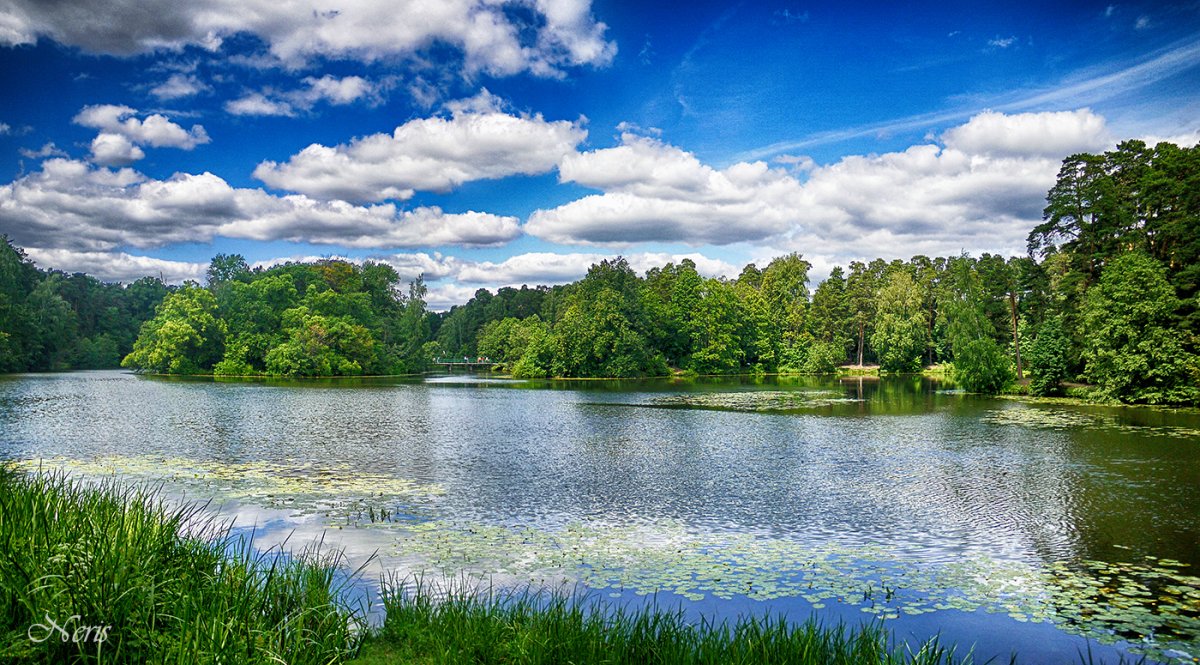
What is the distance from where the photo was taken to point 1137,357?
3434 centimetres

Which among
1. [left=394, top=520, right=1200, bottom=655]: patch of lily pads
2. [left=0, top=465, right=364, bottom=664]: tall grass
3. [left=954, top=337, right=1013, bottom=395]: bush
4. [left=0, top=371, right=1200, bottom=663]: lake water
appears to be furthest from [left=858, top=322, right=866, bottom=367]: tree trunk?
[left=0, top=465, right=364, bottom=664]: tall grass

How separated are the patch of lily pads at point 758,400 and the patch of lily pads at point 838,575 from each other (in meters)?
24.4

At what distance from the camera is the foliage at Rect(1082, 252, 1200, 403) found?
112 feet

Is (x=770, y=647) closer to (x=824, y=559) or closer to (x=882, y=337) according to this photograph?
(x=824, y=559)

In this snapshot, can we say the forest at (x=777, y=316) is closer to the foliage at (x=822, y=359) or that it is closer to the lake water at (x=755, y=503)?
the foliage at (x=822, y=359)

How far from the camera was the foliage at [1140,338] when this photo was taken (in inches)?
1340

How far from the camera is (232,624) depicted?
516 centimetres

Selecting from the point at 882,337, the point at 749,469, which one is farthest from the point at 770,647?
the point at 882,337

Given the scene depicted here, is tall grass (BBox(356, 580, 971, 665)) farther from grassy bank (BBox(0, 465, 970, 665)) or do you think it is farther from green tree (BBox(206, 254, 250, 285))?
green tree (BBox(206, 254, 250, 285))

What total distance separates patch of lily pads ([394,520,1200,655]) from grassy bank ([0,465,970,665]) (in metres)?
2.31

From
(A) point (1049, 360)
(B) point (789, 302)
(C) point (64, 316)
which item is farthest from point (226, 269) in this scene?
(A) point (1049, 360)

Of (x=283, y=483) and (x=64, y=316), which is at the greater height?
(x=64, y=316)

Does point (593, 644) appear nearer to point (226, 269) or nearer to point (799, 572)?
point (799, 572)

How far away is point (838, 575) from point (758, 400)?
107 ft
